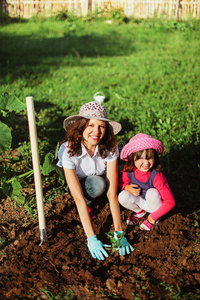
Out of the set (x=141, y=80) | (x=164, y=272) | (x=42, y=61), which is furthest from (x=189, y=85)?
(x=164, y=272)

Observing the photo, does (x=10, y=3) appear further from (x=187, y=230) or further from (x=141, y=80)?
(x=187, y=230)

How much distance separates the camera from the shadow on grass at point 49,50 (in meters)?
7.10

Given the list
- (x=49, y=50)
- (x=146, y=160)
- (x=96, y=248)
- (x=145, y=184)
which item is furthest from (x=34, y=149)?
(x=49, y=50)

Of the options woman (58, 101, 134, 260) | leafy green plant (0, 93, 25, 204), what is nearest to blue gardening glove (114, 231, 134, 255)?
woman (58, 101, 134, 260)

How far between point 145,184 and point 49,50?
6.55 m

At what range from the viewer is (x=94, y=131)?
257cm

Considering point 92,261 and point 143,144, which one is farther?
point 143,144

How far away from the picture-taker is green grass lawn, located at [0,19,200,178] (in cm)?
439

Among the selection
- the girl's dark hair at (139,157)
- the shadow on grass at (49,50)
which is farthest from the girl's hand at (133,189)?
the shadow on grass at (49,50)

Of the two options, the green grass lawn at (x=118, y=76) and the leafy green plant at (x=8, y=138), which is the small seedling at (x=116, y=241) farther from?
the green grass lawn at (x=118, y=76)

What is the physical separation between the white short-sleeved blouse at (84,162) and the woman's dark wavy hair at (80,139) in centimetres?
4

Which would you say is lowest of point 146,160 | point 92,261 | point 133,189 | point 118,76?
point 92,261

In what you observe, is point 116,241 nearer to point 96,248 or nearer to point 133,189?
point 96,248

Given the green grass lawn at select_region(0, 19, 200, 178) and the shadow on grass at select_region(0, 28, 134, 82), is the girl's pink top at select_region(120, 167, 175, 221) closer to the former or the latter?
the green grass lawn at select_region(0, 19, 200, 178)
